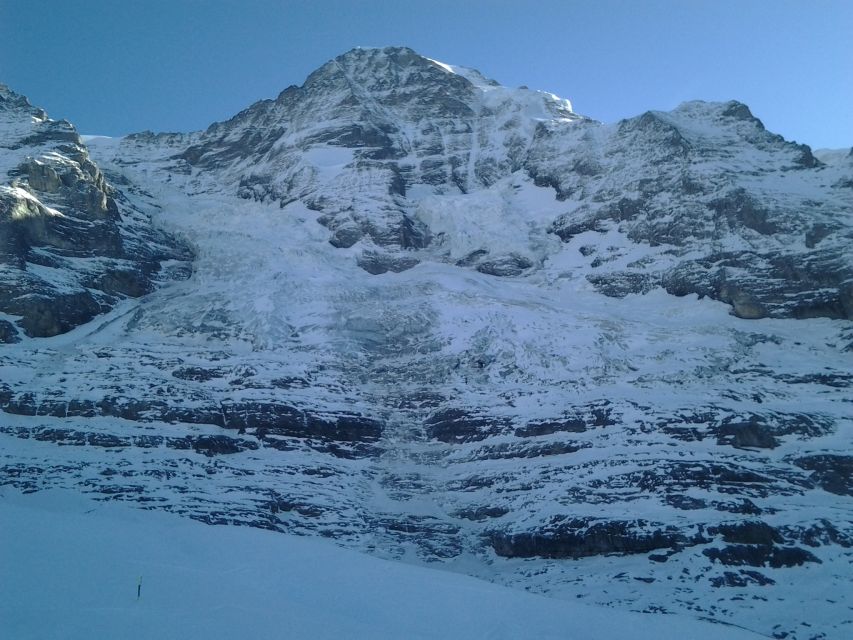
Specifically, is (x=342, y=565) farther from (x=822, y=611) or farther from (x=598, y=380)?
(x=598, y=380)

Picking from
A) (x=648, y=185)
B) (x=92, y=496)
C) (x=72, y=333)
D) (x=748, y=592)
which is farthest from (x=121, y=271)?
(x=748, y=592)

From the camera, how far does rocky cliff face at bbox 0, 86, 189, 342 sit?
245ft

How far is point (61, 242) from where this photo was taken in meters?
83.6

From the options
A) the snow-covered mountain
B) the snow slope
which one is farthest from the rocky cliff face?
the snow slope

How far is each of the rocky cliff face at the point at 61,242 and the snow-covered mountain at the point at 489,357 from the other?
1.21 feet

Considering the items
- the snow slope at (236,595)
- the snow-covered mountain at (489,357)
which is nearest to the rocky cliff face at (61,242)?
the snow-covered mountain at (489,357)

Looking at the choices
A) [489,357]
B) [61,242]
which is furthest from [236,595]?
[61,242]

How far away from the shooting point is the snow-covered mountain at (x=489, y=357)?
48.2m

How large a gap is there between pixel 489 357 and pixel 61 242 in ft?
155

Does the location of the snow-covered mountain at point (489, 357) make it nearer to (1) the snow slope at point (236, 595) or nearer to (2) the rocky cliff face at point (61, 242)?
(2) the rocky cliff face at point (61, 242)

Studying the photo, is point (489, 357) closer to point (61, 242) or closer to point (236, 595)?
point (61, 242)

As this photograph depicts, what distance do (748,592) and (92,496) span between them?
3809 cm

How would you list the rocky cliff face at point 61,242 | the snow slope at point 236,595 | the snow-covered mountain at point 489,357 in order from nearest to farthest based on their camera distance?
the snow slope at point 236,595
the snow-covered mountain at point 489,357
the rocky cliff face at point 61,242

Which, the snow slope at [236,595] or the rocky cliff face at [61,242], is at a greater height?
the rocky cliff face at [61,242]
